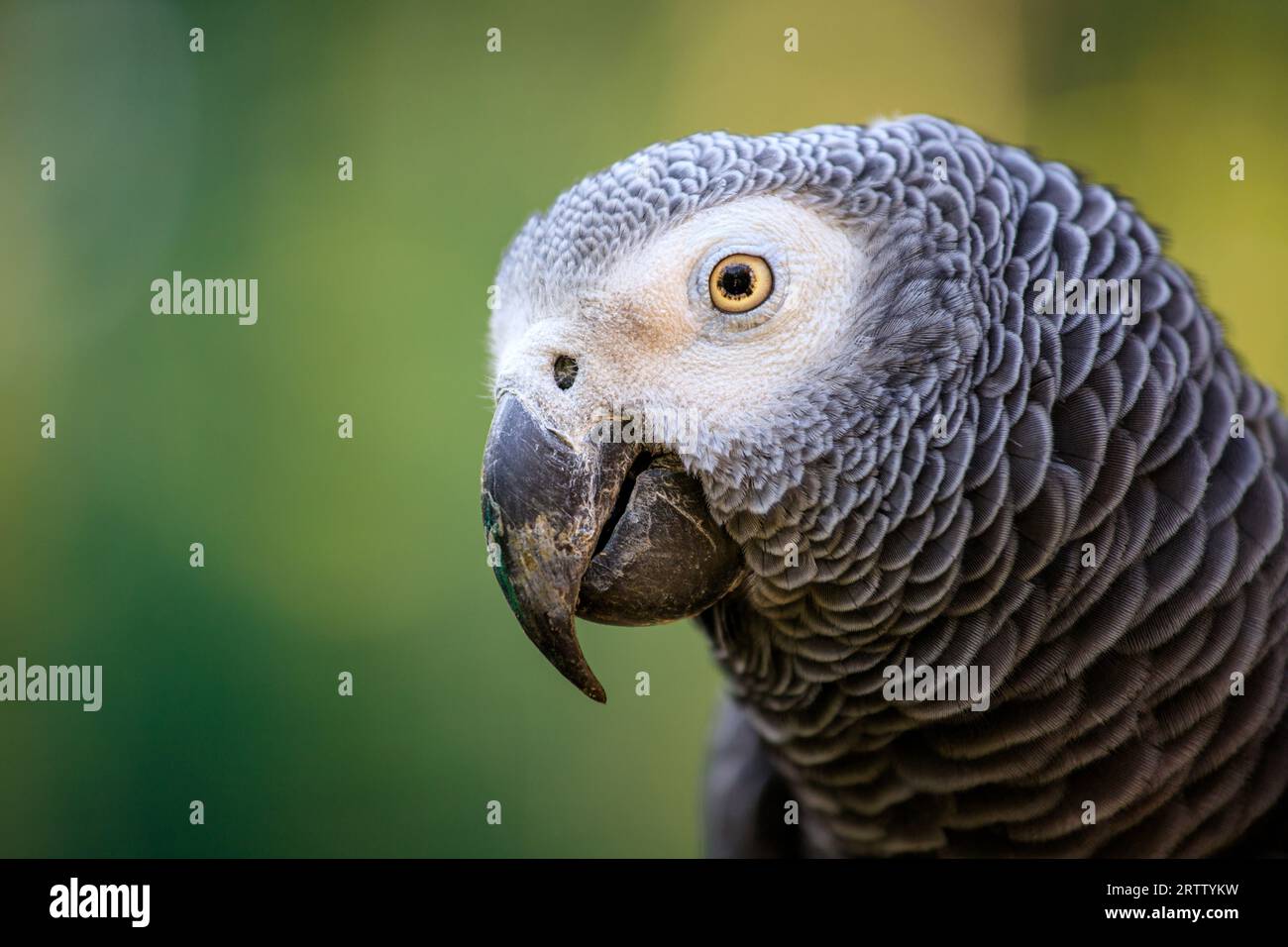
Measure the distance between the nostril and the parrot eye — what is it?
21 centimetres

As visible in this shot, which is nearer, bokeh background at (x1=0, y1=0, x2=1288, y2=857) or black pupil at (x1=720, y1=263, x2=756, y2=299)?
black pupil at (x1=720, y1=263, x2=756, y2=299)

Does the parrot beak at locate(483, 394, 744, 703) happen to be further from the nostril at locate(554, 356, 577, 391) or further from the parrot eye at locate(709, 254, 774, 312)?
the parrot eye at locate(709, 254, 774, 312)

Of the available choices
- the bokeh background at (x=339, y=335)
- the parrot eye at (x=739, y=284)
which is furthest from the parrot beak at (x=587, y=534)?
the bokeh background at (x=339, y=335)

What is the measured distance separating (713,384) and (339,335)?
224cm

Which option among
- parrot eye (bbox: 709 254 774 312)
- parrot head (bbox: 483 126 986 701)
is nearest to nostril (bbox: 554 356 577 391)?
parrot head (bbox: 483 126 986 701)

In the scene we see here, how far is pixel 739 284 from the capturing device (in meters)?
1.24

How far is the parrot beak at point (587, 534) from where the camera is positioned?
1.19 meters

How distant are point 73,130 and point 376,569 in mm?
1787

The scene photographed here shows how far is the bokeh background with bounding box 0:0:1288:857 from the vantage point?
2.99 m

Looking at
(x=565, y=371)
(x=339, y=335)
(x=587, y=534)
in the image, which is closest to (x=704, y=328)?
(x=565, y=371)

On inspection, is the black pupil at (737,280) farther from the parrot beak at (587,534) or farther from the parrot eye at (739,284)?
the parrot beak at (587,534)

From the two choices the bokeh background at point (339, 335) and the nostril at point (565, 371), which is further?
the bokeh background at point (339, 335)
